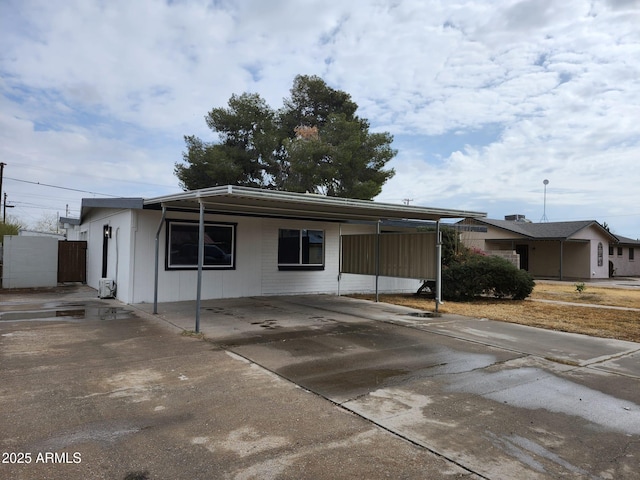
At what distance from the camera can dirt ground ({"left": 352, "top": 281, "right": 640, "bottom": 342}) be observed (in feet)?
26.8

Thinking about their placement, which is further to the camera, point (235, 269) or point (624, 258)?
point (624, 258)

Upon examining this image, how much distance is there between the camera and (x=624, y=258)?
29.5 meters

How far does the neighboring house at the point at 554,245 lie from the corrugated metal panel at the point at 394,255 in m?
13.6

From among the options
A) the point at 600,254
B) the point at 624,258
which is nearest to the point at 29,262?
the point at 600,254

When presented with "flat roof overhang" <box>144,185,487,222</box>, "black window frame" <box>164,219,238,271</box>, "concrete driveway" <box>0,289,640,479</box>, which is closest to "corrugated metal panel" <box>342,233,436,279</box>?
Result: "flat roof overhang" <box>144,185,487,222</box>

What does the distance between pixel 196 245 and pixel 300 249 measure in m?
3.38

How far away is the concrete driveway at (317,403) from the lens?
9.40 feet

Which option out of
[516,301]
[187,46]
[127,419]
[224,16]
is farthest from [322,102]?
[127,419]

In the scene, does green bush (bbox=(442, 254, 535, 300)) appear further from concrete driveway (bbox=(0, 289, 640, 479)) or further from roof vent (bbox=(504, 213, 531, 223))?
roof vent (bbox=(504, 213, 531, 223))

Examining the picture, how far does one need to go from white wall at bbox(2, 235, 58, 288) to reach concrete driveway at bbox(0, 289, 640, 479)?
751 cm

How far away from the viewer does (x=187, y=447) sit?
9.96ft

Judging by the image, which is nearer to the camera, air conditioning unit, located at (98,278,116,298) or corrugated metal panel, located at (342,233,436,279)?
corrugated metal panel, located at (342,233,436,279)

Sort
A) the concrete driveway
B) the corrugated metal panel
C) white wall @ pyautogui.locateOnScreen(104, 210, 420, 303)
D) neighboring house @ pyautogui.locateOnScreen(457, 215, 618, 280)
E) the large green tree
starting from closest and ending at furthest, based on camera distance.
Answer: the concrete driveway, the corrugated metal panel, white wall @ pyautogui.locateOnScreen(104, 210, 420, 303), the large green tree, neighboring house @ pyautogui.locateOnScreen(457, 215, 618, 280)

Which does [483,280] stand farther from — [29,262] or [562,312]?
[29,262]
